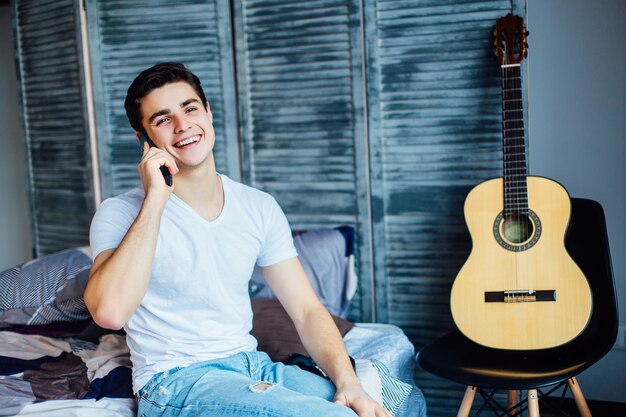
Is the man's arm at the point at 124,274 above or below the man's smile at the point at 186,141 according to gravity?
below

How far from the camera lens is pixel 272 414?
1353 millimetres

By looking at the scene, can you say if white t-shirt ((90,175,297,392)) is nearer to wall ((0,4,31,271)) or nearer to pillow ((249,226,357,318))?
pillow ((249,226,357,318))

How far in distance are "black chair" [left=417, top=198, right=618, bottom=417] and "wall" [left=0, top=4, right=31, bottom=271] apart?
8.62 ft

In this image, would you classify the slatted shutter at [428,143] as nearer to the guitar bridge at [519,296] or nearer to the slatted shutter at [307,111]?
the slatted shutter at [307,111]

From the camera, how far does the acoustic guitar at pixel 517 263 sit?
6.77 ft

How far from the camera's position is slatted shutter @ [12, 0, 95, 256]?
293 cm

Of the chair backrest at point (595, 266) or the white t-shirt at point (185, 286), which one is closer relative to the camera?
the white t-shirt at point (185, 286)

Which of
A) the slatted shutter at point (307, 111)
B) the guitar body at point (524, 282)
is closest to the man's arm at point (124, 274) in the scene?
the guitar body at point (524, 282)

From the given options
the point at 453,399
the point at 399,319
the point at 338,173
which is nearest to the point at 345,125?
the point at 338,173

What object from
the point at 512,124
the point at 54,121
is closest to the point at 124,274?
the point at 512,124

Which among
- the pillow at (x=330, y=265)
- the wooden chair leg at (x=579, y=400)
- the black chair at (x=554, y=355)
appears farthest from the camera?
the pillow at (x=330, y=265)

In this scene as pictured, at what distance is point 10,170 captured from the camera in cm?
377

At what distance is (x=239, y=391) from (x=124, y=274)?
36 cm

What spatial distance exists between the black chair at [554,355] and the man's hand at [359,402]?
506mm
